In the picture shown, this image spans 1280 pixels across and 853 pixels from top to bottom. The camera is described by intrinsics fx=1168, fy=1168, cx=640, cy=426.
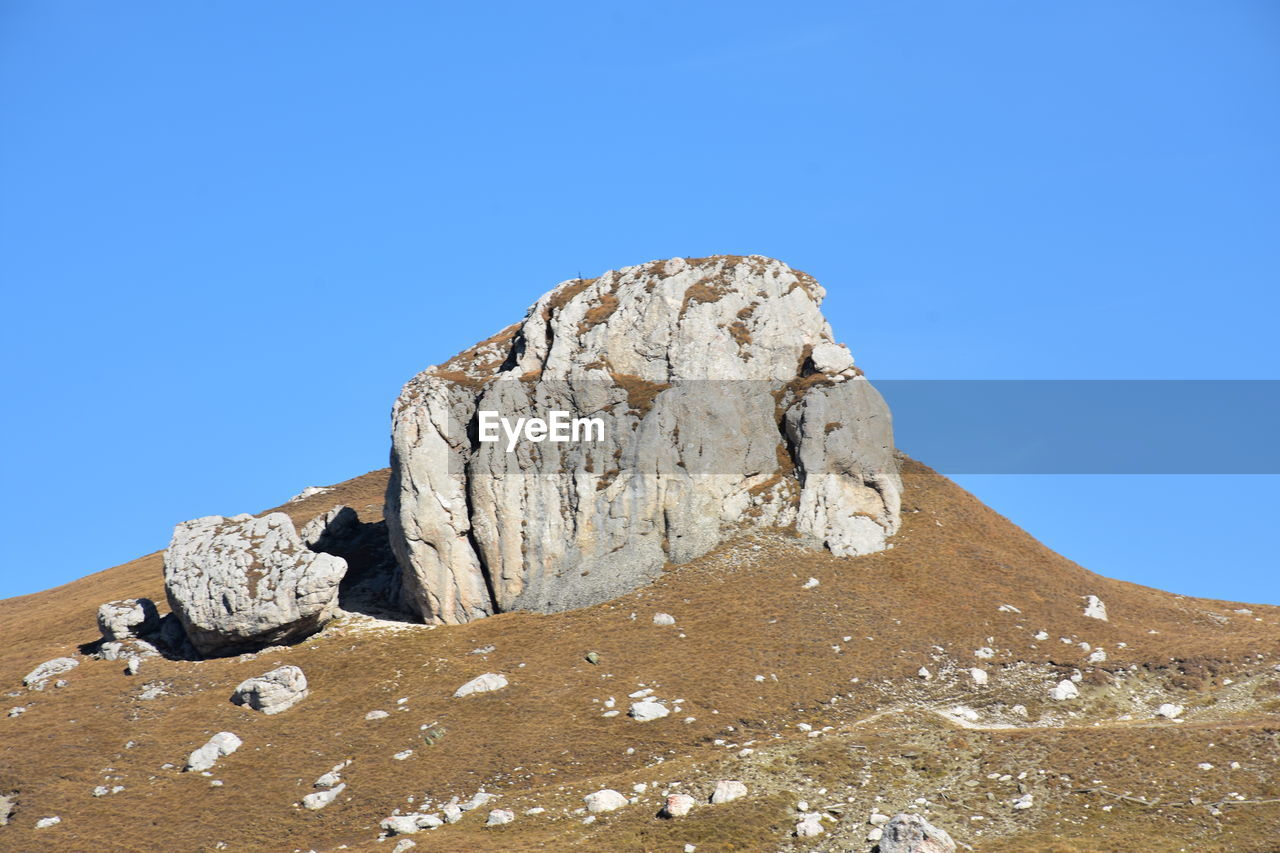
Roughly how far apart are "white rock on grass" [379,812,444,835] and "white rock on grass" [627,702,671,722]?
10495 millimetres

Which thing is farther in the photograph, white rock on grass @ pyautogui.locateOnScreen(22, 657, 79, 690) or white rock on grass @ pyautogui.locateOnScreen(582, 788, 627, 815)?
white rock on grass @ pyautogui.locateOnScreen(22, 657, 79, 690)

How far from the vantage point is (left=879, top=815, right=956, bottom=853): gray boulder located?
3850cm

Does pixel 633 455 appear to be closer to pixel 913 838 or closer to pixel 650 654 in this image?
pixel 650 654

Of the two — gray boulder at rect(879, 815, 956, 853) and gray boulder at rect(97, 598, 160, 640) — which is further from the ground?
gray boulder at rect(97, 598, 160, 640)

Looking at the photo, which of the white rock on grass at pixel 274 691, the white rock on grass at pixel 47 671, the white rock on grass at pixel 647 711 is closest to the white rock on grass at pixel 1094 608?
the white rock on grass at pixel 647 711

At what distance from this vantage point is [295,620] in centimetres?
6266

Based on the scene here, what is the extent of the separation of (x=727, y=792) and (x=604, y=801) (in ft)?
15.3

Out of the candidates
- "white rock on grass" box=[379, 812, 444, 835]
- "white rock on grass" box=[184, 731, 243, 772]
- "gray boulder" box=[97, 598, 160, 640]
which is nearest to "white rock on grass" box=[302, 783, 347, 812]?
"white rock on grass" box=[379, 812, 444, 835]

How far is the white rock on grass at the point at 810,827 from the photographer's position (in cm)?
4094

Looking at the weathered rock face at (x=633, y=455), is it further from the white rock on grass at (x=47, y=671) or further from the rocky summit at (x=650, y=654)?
the white rock on grass at (x=47, y=671)

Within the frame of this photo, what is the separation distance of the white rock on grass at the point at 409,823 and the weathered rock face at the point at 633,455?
751 inches

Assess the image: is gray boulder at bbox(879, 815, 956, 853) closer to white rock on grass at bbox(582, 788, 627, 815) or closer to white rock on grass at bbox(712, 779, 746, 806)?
white rock on grass at bbox(712, 779, 746, 806)

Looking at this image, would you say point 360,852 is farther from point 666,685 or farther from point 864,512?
point 864,512

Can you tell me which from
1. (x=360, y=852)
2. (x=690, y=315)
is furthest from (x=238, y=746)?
(x=690, y=315)
